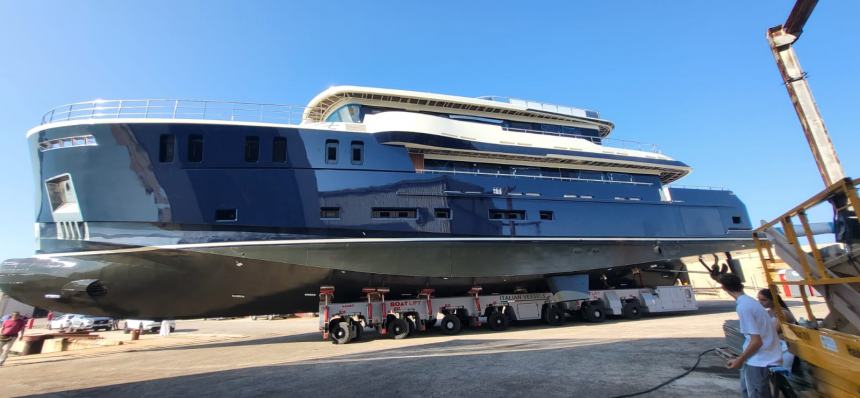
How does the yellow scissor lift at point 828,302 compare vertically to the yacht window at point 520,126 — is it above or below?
below

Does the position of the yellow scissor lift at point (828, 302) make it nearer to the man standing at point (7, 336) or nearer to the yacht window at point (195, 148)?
the yacht window at point (195, 148)

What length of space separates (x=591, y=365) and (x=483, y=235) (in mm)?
5327

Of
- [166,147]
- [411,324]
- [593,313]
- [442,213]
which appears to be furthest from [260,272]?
[593,313]

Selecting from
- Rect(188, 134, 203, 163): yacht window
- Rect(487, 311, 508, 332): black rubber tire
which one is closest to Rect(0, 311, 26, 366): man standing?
Rect(188, 134, 203, 163): yacht window

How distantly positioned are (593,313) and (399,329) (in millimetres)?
6416

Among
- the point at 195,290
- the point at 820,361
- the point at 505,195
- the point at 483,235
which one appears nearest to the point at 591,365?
the point at 820,361

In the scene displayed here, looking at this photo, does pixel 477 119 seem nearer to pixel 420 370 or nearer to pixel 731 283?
pixel 420 370

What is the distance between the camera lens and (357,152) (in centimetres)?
1034

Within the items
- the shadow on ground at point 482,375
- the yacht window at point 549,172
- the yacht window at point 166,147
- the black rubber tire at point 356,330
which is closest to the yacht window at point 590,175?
the yacht window at point 549,172

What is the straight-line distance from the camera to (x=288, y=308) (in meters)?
10.7

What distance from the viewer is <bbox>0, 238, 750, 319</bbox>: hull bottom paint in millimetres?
8812

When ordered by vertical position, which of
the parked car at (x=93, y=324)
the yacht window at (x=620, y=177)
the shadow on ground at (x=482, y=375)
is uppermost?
the yacht window at (x=620, y=177)

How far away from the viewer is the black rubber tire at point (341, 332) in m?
10.1

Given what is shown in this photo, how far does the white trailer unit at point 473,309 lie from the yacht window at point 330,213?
182 cm
